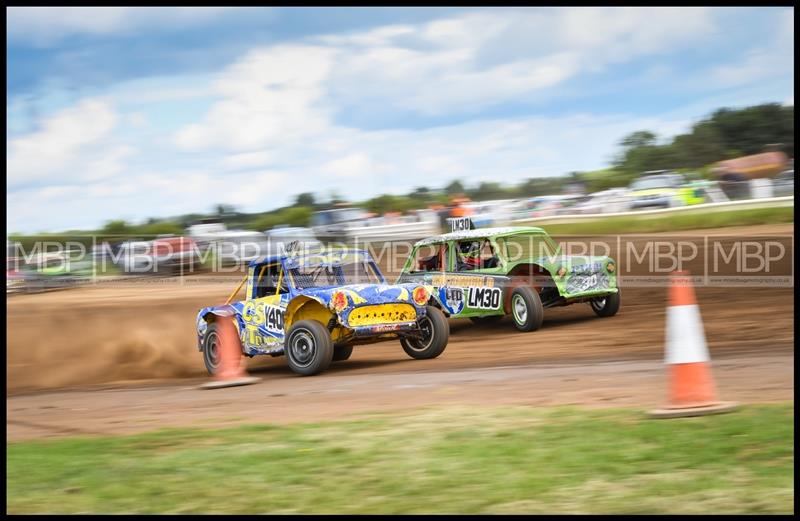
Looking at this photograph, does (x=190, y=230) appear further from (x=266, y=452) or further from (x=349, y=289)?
(x=266, y=452)

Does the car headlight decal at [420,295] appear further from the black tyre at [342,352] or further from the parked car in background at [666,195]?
the parked car in background at [666,195]

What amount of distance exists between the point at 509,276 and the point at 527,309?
1.97 feet

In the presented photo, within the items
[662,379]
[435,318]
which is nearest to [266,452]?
[662,379]

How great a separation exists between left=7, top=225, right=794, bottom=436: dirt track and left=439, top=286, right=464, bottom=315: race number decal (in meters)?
0.46

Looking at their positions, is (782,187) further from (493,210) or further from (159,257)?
(159,257)

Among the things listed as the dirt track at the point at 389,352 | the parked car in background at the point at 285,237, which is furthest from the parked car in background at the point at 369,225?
the dirt track at the point at 389,352

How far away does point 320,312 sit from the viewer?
11.9m

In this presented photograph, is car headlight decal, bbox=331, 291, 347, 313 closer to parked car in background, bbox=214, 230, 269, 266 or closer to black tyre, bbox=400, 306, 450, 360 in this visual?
black tyre, bbox=400, 306, 450, 360

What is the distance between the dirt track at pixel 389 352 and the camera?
974 centimetres

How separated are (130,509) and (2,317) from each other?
723cm

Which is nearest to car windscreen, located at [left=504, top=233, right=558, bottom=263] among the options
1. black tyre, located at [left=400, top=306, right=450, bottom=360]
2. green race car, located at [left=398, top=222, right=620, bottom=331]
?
green race car, located at [left=398, top=222, right=620, bottom=331]

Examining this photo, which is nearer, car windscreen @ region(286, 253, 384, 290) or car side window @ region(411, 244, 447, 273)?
car windscreen @ region(286, 253, 384, 290)

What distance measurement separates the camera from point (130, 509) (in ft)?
18.1

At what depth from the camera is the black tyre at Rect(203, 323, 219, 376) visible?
12484 mm
